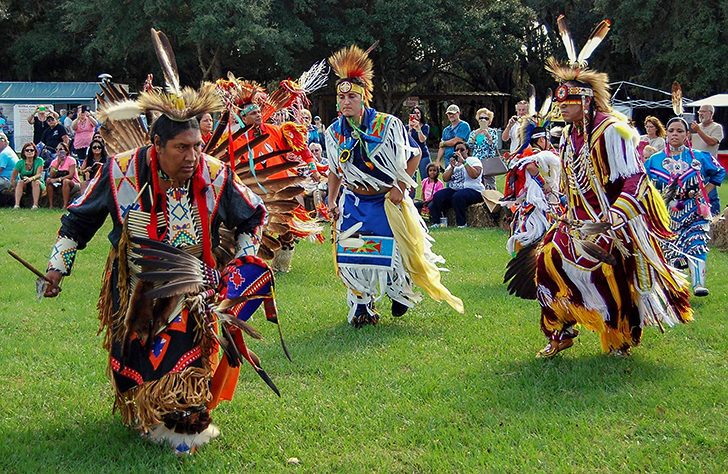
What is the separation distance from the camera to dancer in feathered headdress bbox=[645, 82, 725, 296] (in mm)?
6621

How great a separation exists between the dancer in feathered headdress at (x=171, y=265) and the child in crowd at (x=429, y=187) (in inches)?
340

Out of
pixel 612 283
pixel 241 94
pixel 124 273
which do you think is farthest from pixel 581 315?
pixel 241 94

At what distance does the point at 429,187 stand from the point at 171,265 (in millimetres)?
9333

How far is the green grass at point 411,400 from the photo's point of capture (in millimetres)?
3398

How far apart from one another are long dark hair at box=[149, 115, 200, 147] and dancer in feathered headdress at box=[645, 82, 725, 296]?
4.65m

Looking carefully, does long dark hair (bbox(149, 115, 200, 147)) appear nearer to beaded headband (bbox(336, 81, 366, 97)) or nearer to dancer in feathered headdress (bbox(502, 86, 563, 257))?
beaded headband (bbox(336, 81, 366, 97))

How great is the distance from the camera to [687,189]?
667 centimetres

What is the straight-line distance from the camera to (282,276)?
7750 millimetres

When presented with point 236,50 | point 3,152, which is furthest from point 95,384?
point 236,50

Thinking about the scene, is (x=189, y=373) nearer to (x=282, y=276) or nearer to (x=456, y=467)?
(x=456, y=467)

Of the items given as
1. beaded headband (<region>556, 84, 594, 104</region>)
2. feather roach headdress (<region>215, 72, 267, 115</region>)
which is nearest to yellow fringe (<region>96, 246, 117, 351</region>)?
beaded headband (<region>556, 84, 594, 104</region>)

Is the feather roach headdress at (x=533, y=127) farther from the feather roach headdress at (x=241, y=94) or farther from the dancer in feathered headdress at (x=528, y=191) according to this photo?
the feather roach headdress at (x=241, y=94)

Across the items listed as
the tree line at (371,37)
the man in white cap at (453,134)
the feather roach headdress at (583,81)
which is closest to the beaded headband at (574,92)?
the feather roach headdress at (583,81)

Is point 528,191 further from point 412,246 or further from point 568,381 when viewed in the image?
point 568,381
